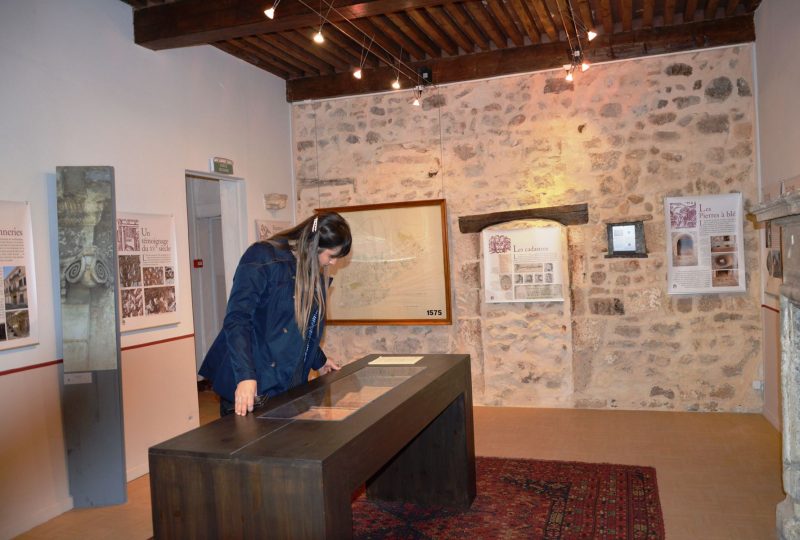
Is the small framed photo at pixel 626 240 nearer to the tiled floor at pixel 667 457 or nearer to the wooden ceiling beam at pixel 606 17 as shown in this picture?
the tiled floor at pixel 667 457

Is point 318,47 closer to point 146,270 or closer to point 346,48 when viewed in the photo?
point 346,48

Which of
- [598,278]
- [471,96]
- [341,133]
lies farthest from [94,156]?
[598,278]

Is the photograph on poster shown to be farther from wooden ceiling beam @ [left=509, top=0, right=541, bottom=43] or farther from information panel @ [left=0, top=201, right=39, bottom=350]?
information panel @ [left=0, top=201, right=39, bottom=350]

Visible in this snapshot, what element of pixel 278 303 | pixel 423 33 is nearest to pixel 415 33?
pixel 423 33

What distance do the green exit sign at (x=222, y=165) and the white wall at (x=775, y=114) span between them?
4.39 metres

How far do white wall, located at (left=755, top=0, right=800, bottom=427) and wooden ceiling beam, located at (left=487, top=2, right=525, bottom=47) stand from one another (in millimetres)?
1919

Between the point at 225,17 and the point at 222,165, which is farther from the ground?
the point at 225,17

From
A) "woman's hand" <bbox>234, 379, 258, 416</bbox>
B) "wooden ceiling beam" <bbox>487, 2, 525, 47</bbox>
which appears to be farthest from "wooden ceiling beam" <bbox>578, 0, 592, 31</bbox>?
"woman's hand" <bbox>234, 379, 258, 416</bbox>

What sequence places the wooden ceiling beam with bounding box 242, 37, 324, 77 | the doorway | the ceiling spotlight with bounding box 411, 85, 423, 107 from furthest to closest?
the doorway < the ceiling spotlight with bounding box 411, 85, 423, 107 < the wooden ceiling beam with bounding box 242, 37, 324, 77

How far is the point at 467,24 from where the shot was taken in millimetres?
5520

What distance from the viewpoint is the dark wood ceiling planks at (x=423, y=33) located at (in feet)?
15.3

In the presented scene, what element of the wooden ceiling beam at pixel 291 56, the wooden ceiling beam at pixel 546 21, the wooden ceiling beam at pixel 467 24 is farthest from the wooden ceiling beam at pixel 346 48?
the wooden ceiling beam at pixel 546 21

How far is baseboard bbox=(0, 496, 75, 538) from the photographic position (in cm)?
376

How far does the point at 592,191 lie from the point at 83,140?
13.6ft
